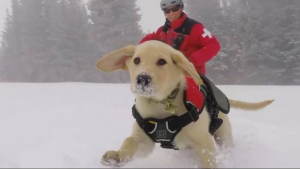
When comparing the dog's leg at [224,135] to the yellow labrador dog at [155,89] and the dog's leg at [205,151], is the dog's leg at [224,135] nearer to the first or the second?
the yellow labrador dog at [155,89]

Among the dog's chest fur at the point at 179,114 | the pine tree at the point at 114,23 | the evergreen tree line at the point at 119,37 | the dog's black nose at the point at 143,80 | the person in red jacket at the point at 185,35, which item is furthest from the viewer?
the pine tree at the point at 114,23

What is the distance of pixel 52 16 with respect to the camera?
Answer: 120 feet

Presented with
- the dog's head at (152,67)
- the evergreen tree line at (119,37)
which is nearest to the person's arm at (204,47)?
the dog's head at (152,67)

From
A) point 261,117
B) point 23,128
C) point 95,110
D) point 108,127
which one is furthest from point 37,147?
point 261,117

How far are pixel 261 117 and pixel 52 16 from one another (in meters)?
31.7

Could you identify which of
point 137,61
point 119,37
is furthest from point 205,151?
point 119,37

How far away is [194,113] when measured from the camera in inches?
126

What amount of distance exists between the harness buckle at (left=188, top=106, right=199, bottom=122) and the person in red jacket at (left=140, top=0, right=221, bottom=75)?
855 millimetres

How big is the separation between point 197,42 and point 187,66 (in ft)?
4.89

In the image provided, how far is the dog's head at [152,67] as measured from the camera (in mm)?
2861

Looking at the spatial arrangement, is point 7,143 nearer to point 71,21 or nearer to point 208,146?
point 208,146

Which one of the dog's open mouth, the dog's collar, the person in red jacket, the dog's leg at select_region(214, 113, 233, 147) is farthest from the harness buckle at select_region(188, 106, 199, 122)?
the dog's leg at select_region(214, 113, 233, 147)

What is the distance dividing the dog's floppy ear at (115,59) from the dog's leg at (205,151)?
3.31 feet

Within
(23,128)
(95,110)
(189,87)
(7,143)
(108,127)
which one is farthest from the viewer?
(95,110)
